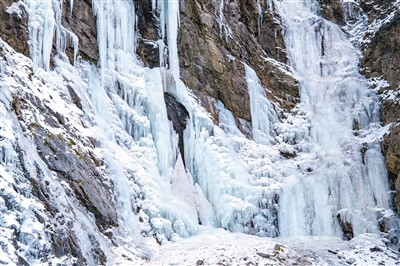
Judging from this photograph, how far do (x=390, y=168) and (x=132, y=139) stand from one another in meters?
8.22

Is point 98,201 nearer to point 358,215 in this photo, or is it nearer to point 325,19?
point 358,215

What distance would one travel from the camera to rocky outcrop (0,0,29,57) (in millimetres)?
14797

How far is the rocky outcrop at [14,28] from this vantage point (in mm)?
14797

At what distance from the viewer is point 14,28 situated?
15031 millimetres

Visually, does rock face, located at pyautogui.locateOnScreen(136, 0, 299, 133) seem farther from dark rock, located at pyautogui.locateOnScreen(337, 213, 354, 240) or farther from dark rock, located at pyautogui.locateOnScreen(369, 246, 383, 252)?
dark rock, located at pyautogui.locateOnScreen(369, 246, 383, 252)

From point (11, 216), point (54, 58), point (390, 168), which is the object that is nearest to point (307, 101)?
point (390, 168)

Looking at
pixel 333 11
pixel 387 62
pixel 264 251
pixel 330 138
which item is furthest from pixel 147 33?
pixel 333 11

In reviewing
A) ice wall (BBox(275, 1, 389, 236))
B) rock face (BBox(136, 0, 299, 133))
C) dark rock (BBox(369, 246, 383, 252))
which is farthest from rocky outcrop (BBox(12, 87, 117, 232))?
dark rock (BBox(369, 246, 383, 252))

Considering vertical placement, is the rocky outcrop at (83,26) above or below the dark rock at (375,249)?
above

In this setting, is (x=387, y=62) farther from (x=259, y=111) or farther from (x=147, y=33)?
(x=147, y=33)

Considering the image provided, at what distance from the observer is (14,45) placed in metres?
14.8

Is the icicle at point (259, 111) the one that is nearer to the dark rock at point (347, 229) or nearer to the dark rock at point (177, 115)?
the dark rock at point (177, 115)

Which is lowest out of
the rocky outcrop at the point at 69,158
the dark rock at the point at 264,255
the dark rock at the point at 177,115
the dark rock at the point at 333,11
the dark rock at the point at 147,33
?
the dark rock at the point at 264,255

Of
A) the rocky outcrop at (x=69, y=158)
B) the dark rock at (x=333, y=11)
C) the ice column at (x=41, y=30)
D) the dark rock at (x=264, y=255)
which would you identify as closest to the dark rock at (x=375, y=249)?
the dark rock at (x=264, y=255)
